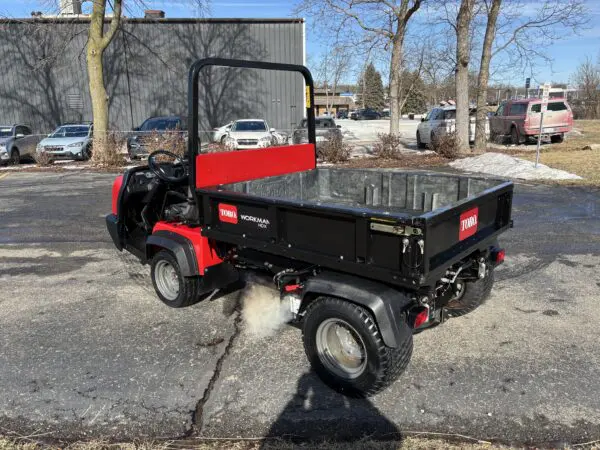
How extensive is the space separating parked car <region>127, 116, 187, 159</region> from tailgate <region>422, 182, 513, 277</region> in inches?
543

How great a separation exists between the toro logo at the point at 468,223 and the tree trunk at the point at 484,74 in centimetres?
1490

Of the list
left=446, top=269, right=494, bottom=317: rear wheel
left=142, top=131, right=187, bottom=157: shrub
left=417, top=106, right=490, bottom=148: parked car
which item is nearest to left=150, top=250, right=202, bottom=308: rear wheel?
left=446, top=269, right=494, bottom=317: rear wheel

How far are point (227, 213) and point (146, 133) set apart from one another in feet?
46.4

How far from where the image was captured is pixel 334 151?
16375mm

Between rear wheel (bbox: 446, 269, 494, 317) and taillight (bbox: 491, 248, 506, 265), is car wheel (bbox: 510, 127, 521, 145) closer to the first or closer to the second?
rear wheel (bbox: 446, 269, 494, 317)

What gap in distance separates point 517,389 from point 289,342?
1.69 m

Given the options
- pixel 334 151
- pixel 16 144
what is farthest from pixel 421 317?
pixel 16 144

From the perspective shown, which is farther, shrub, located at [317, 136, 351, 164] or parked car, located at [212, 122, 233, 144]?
parked car, located at [212, 122, 233, 144]

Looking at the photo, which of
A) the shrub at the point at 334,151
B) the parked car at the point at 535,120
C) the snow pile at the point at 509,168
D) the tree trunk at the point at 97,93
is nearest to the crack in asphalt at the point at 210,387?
the snow pile at the point at 509,168

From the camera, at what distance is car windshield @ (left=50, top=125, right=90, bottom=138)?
18344 mm

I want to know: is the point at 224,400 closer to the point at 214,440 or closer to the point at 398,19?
the point at 214,440

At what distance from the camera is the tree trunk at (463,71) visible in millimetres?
15844

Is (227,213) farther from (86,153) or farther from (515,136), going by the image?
(515,136)

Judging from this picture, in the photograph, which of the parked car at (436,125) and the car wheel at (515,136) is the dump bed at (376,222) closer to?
the parked car at (436,125)
